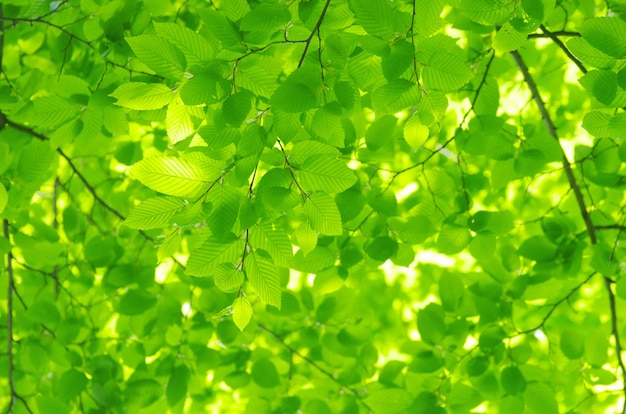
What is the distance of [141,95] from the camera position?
142 centimetres

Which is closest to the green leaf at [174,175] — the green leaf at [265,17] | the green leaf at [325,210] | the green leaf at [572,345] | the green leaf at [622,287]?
the green leaf at [325,210]

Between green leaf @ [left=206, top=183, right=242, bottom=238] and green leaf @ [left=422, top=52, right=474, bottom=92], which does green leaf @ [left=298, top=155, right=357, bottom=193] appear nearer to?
green leaf @ [left=206, top=183, right=242, bottom=238]

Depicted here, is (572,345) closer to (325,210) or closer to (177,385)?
(325,210)

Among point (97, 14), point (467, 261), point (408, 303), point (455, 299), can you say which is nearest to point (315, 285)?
point (455, 299)

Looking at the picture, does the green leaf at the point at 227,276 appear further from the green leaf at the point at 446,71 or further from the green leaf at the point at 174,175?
the green leaf at the point at 446,71

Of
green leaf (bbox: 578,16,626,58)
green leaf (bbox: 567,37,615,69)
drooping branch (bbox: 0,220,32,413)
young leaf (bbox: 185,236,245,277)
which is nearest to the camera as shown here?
green leaf (bbox: 578,16,626,58)

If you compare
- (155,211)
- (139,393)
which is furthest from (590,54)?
(139,393)

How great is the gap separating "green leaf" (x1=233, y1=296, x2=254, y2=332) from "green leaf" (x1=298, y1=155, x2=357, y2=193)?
341 mm

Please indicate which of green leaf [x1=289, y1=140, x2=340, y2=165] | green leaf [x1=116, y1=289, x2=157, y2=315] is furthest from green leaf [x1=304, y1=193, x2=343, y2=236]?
green leaf [x1=116, y1=289, x2=157, y2=315]

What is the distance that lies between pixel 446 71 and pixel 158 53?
0.65m

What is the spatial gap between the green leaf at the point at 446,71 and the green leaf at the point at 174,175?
0.55 meters

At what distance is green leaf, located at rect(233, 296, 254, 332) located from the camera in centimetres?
151

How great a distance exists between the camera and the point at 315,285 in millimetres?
2143

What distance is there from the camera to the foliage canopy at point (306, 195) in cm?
139
